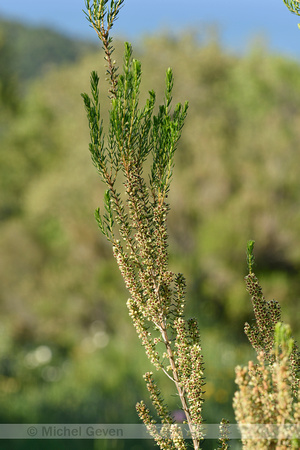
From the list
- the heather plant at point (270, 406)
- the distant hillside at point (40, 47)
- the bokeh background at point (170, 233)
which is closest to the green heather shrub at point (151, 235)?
the heather plant at point (270, 406)

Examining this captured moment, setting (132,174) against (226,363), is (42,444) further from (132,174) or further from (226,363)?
(132,174)

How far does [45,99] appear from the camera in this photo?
28.4 m

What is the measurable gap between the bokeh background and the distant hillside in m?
34.2

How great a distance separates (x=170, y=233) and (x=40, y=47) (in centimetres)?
6276

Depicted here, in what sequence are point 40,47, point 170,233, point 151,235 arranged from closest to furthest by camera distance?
point 151,235, point 170,233, point 40,47

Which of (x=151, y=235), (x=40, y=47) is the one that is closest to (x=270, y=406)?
(x=151, y=235)

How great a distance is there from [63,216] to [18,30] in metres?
75.2

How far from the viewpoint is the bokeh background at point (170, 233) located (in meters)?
8.88

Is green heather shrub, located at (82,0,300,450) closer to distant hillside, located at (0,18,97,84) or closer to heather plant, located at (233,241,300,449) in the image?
heather plant, located at (233,241,300,449)

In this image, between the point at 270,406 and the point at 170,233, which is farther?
the point at 170,233

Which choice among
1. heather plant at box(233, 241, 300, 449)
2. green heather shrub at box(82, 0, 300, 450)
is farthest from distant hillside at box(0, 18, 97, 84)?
heather plant at box(233, 241, 300, 449)

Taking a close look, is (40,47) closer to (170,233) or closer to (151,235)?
(170,233)

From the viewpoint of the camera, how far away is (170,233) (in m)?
14.4

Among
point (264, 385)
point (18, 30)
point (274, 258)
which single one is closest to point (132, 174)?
point (264, 385)
